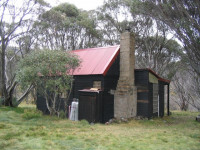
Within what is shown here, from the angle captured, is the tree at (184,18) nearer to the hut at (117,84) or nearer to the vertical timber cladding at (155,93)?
the hut at (117,84)

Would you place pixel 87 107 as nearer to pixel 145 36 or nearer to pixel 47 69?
pixel 47 69

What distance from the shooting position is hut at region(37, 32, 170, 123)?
41.6 ft

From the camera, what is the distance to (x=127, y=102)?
1301 centimetres

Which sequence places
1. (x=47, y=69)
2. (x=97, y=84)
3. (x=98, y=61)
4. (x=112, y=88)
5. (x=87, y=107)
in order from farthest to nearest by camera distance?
1. (x=98, y=61)
2. (x=112, y=88)
3. (x=97, y=84)
4. (x=87, y=107)
5. (x=47, y=69)

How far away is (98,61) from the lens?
14.0 m

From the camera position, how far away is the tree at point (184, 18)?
10305 mm

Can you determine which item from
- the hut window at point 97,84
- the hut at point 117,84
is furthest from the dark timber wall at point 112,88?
the hut window at point 97,84

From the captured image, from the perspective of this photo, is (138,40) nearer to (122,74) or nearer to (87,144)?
(122,74)

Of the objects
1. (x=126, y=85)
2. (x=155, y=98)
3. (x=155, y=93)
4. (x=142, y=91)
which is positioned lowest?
(x=155, y=98)

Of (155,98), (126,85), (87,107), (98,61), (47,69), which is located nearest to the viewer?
(47,69)

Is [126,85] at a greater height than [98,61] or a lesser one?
lesser

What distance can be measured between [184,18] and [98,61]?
243 inches

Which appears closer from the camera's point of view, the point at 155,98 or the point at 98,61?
the point at 98,61

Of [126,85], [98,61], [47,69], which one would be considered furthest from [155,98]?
[47,69]
